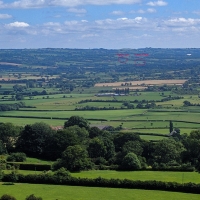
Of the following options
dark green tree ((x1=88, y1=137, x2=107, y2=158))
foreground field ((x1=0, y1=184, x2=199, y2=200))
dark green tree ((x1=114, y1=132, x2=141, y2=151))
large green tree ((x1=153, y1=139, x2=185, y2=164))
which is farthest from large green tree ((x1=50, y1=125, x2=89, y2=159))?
foreground field ((x1=0, y1=184, x2=199, y2=200))

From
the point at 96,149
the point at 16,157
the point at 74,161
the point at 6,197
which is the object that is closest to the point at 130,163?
the point at 74,161

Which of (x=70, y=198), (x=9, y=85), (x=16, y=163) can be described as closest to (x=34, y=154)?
(x=16, y=163)

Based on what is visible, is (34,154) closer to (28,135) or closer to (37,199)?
(28,135)

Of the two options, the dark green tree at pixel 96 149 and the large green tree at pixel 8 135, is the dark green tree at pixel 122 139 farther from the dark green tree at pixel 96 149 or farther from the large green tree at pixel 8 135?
the large green tree at pixel 8 135

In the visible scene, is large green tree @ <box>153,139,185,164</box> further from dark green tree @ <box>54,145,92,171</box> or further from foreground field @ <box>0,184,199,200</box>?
foreground field @ <box>0,184,199,200</box>

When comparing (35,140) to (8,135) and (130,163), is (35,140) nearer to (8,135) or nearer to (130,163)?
(8,135)

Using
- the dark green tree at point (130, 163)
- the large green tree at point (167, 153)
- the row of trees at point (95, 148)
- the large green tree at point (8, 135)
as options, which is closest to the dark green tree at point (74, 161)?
the row of trees at point (95, 148)
